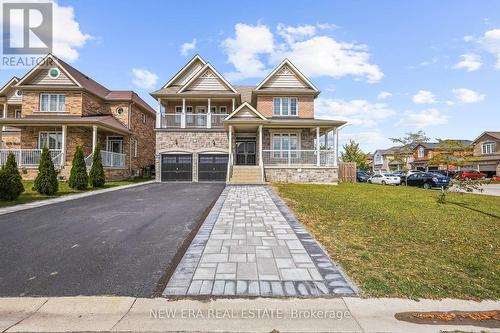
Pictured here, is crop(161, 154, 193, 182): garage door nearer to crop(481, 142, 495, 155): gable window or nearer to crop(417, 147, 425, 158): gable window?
crop(481, 142, 495, 155): gable window

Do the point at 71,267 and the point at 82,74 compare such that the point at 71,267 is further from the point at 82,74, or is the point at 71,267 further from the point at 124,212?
the point at 82,74

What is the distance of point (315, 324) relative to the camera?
2570 millimetres

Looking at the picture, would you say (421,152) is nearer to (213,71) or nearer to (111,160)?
(213,71)

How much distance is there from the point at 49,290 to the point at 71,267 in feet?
2.25

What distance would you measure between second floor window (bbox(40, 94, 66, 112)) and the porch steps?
16097 mm

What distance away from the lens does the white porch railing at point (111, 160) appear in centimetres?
1823

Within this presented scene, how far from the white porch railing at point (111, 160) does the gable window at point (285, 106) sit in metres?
14.4

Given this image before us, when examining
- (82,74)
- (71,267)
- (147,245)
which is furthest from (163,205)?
(82,74)

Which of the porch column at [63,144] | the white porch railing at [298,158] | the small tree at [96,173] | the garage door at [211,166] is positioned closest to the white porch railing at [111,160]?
the porch column at [63,144]

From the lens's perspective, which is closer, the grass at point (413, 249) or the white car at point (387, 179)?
the grass at point (413, 249)

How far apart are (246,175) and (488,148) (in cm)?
4465

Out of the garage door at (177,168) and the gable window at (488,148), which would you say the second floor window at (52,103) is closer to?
the garage door at (177,168)

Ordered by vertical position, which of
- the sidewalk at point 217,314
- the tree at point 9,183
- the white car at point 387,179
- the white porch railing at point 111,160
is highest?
the white porch railing at point 111,160

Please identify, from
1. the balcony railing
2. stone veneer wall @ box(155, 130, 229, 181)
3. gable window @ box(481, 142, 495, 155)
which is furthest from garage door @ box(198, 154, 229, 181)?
gable window @ box(481, 142, 495, 155)
